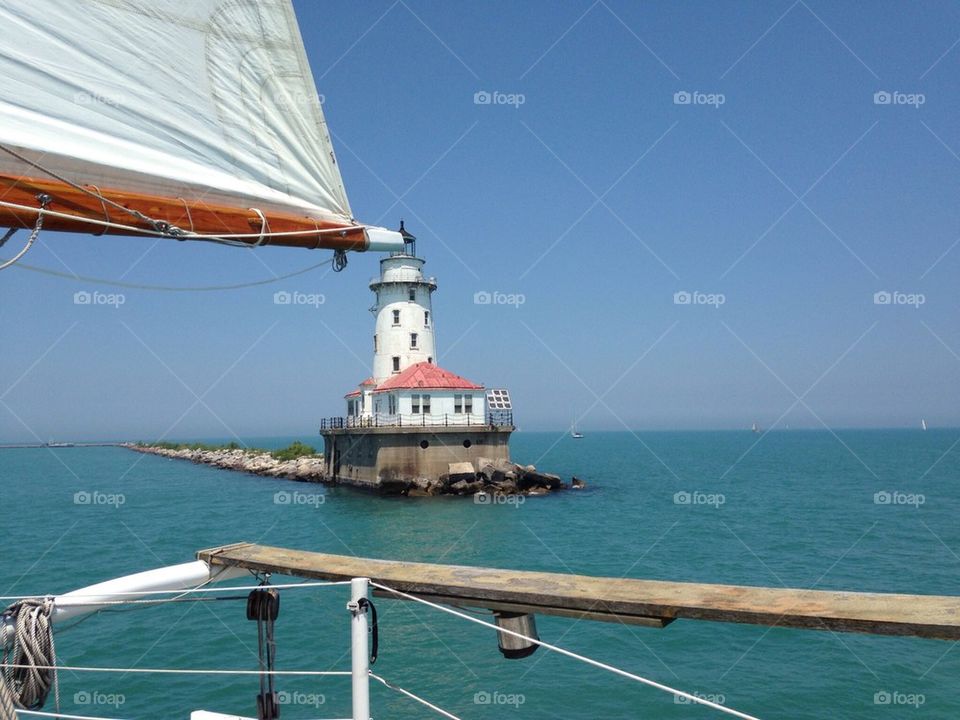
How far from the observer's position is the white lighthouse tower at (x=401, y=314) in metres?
47.2

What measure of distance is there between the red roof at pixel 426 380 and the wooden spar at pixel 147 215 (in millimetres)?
36081

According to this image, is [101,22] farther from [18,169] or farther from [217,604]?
[217,604]

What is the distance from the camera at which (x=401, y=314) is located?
47.2m

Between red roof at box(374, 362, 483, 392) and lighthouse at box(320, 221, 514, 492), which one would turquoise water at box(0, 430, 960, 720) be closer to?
lighthouse at box(320, 221, 514, 492)

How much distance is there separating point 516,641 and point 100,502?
50.3 meters

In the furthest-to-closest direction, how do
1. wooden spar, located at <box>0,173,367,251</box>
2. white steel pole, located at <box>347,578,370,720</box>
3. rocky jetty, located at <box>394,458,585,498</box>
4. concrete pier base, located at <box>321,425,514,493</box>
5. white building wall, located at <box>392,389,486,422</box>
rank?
white building wall, located at <box>392,389,486,422</box> → concrete pier base, located at <box>321,425,514,493</box> → rocky jetty, located at <box>394,458,585,498</box> → wooden spar, located at <box>0,173,367,251</box> → white steel pole, located at <box>347,578,370,720</box>

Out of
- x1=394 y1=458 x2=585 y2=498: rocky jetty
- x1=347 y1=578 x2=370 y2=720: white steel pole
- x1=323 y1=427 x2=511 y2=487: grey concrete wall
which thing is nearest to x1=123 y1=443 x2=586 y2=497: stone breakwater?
x1=394 y1=458 x2=585 y2=498: rocky jetty

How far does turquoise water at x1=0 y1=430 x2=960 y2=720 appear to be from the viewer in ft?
39.6

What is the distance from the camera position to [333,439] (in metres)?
49.3

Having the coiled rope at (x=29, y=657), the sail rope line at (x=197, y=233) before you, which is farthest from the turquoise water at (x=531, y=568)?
the sail rope line at (x=197, y=233)

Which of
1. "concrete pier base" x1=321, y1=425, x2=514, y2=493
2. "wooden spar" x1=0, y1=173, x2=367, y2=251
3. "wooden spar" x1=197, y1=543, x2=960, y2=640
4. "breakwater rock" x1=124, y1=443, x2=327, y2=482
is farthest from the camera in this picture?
"breakwater rock" x1=124, y1=443, x2=327, y2=482

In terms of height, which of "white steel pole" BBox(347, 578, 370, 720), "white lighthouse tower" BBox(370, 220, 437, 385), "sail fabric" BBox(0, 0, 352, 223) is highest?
"white lighthouse tower" BBox(370, 220, 437, 385)

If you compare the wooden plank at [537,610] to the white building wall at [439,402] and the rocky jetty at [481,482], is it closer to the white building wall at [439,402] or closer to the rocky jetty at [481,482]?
the rocky jetty at [481,482]

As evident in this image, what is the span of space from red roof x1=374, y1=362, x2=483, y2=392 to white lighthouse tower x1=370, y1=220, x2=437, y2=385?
5.86 feet
